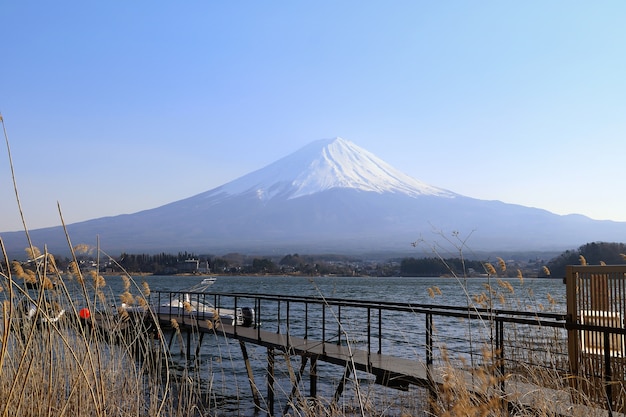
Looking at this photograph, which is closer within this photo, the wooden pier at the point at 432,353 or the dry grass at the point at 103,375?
the dry grass at the point at 103,375

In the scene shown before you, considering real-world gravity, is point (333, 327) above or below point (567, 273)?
below

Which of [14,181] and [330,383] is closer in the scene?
[14,181]

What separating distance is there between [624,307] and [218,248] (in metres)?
163

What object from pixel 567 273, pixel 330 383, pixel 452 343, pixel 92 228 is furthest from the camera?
pixel 92 228

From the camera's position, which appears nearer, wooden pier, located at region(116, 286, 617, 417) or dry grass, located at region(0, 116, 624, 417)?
dry grass, located at region(0, 116, 624, 417)

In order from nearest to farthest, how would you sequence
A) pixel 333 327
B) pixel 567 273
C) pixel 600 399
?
pixel 600 399
pixel 567 273
pixel 333 327

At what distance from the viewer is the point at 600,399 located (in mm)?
5328

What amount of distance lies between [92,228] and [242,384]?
12614 centimetres

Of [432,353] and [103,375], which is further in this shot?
[432,353]

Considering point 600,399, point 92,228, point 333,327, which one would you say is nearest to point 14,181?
point 600,399

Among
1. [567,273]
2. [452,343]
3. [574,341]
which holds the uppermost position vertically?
[567,273]

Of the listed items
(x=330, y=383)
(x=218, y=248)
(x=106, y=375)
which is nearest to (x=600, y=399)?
(x=106, y=375)

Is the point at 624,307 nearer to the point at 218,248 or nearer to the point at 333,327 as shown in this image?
the point at 333,327

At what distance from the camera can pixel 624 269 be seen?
5.83m
